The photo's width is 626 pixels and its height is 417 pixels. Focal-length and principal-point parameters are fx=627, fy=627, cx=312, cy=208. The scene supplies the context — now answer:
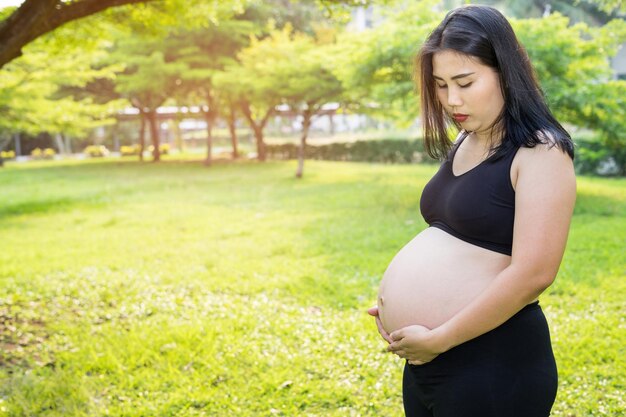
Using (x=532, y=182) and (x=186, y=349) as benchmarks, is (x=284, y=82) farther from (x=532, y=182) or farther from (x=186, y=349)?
(x=532, y=182)

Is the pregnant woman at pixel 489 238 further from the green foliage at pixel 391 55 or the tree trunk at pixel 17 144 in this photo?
the tree trunk at pixel 17 144

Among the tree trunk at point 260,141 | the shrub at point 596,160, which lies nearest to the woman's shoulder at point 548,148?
the shrub at point 596,160

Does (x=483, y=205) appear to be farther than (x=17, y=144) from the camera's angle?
No

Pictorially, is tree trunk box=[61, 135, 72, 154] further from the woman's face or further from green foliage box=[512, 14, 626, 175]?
the woman's face

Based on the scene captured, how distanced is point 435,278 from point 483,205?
269mm

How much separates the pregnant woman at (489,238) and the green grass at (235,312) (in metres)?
1.88

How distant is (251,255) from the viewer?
297 inches

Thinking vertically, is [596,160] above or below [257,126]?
below

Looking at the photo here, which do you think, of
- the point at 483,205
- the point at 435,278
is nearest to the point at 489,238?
the point at 483,205

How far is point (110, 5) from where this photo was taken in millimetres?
4805

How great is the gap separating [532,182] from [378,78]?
10.9 m

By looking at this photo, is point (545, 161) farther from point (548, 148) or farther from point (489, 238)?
point (489, 238)

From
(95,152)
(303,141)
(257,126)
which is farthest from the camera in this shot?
(95,152)

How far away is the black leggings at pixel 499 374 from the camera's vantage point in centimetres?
160
